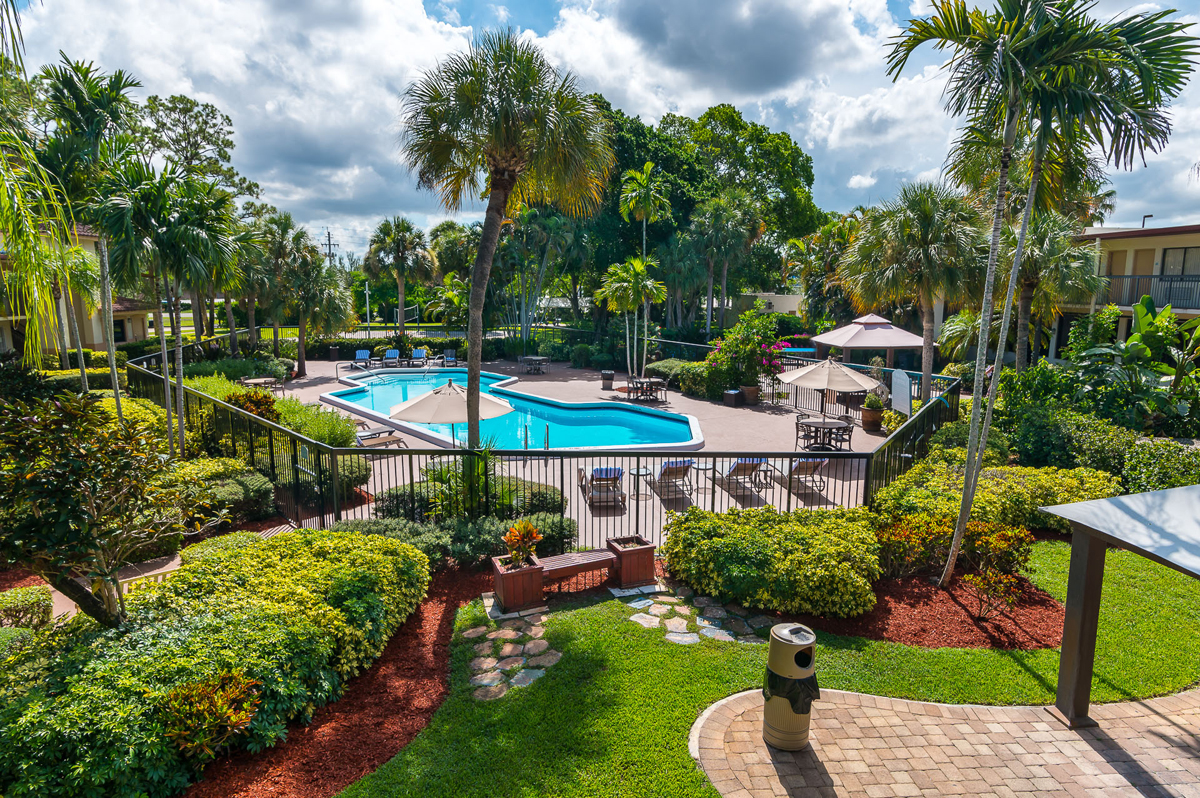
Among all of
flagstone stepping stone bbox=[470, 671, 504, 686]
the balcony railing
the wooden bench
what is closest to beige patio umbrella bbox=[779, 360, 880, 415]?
the wooden bench

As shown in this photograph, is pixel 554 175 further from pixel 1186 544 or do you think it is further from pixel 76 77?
pixel 76 77

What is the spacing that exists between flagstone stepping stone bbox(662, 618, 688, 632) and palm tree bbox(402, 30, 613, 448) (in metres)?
4.55

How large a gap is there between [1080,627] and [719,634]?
10.2 ft

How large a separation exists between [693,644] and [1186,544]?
3970mm

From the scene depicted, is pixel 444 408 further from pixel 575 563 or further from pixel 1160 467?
pixel 1160 467

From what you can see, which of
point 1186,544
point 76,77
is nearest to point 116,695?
point 1186,544

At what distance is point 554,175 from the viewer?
9484 mm

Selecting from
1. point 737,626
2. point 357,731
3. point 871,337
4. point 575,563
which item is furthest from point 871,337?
point 357,731

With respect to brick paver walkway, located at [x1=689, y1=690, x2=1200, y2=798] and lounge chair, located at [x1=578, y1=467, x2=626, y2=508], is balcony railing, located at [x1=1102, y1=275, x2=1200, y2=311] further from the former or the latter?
brick paver walkway, located at [x1=689, y1=690, x2=1200, y2=798]

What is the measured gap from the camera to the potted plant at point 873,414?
1742cm

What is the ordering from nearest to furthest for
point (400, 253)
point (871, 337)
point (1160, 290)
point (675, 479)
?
point (675, 479) < point (871, 337) < point (1160, 290) < point (400, 253)

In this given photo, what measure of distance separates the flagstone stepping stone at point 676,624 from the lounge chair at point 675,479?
164 inches

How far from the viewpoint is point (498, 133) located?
351 inches

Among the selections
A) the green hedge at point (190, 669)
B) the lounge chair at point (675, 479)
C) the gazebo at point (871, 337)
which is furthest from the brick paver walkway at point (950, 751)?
the gazebo at point (871, 337)
